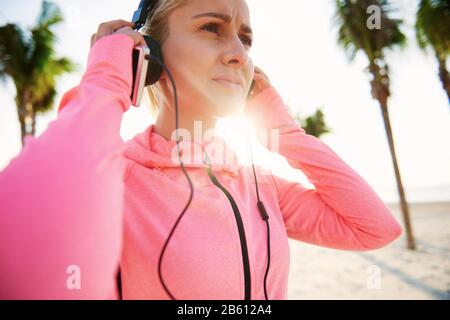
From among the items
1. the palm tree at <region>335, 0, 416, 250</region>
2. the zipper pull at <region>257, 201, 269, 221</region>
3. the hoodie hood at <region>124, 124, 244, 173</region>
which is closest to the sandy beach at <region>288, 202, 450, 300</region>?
the palm tree at <region>335, 0, 416, 250</region>

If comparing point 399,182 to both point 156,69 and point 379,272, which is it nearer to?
point 379,272

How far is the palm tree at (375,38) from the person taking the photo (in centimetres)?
930

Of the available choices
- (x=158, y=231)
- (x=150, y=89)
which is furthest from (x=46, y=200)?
(x=150, y=89)

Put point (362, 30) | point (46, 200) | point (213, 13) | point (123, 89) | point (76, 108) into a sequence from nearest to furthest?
point (46, 200), point (76, 108), point (123, 89), point (213, 13), point (362, 30)

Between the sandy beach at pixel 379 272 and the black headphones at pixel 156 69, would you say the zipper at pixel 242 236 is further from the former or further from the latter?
the sandy beach at pixel 379 272

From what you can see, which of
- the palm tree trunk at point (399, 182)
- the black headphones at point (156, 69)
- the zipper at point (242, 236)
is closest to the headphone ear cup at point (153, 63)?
the black headphones at point (156, 69)

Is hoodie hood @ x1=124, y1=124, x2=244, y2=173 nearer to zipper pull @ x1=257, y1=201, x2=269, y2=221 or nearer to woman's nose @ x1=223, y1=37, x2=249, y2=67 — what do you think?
zipper pull @ x1=257, y1=201, x2=269, y2=221

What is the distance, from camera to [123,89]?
913 mm

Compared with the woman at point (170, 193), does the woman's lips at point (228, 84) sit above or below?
above

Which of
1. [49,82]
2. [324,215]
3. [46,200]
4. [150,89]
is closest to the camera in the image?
[46,200]

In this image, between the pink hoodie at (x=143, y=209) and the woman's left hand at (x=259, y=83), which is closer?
the pink hoodie at (x=143, y=209)

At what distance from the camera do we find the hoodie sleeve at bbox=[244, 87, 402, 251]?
139 cm
